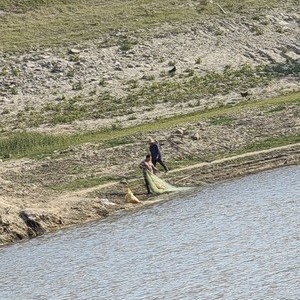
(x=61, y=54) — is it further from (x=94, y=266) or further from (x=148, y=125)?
(x=94, y=266)

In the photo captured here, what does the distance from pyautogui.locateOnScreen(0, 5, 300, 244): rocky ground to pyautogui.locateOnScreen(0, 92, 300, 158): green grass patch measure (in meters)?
0.67

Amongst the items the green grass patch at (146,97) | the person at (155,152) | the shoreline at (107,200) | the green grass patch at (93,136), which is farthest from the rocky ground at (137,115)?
the green grass patch at (93,136)

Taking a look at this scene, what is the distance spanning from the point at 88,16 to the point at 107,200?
25.0 m

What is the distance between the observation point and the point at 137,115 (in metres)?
43.1

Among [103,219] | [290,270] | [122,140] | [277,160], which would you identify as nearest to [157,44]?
[122,140]

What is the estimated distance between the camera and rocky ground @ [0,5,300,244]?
106 feet

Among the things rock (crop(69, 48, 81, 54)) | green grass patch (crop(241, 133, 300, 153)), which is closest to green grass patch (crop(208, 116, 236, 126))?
green grass patch (crop(241, 133, 300, 153))

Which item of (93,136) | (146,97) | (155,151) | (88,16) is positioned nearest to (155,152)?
Result: (155,151)

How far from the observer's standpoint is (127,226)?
2970 cm

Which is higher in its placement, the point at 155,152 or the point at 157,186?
the point at 155,152

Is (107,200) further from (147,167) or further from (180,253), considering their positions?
(180,253)

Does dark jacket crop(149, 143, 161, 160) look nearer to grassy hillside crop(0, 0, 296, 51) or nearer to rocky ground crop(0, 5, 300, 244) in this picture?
rocky ground crop(0, 5, 300, 244)

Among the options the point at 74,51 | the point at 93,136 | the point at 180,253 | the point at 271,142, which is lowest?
the point at 180,253

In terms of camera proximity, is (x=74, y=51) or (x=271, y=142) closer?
(x=271, y=142)
